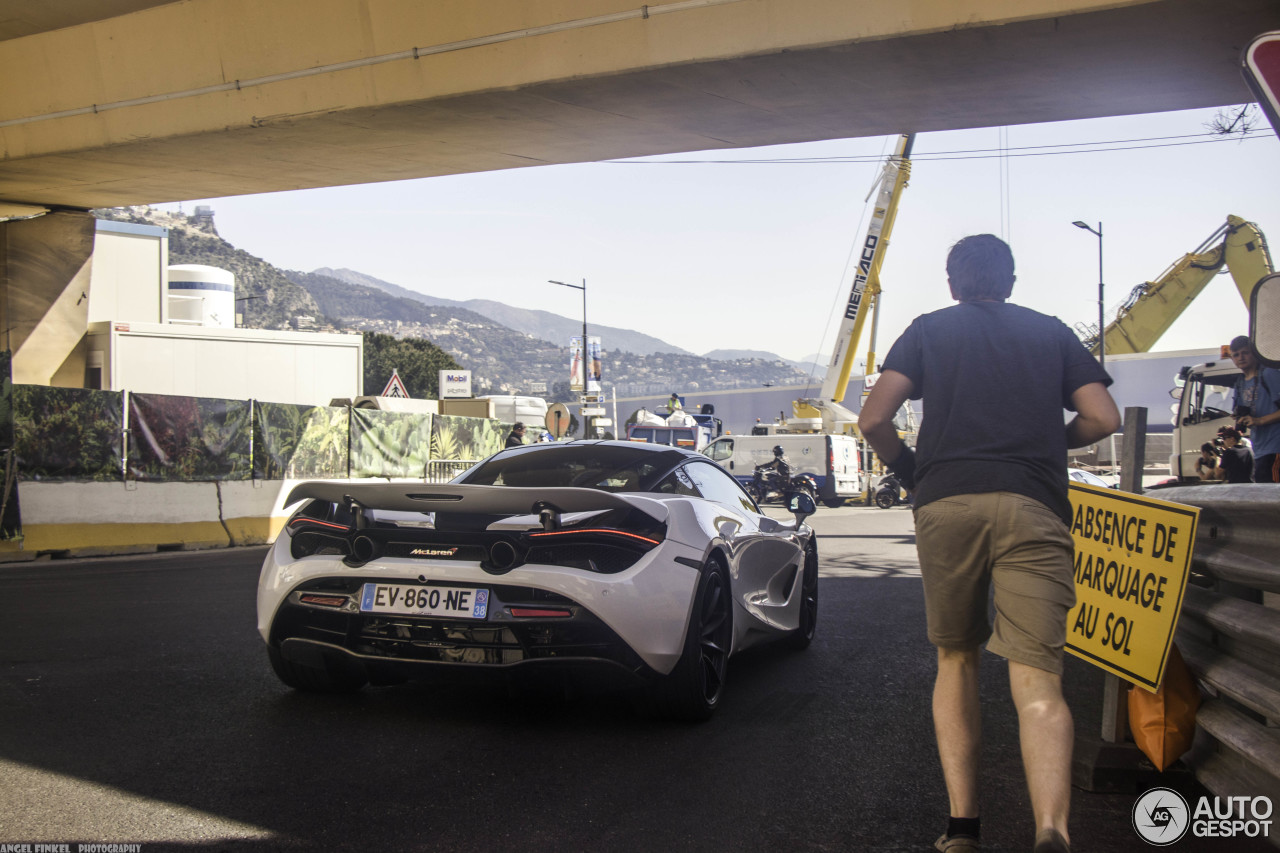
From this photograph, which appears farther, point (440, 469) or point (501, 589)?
point (440, 469)

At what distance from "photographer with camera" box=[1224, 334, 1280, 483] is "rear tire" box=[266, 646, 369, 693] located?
6.60 m

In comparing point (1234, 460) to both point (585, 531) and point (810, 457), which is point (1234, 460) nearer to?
point (585, 531)

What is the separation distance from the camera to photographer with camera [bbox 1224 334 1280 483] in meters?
7.94

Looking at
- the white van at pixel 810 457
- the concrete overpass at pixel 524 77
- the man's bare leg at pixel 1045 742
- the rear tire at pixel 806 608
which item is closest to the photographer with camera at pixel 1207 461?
the concrete overpass at pixel 524 77

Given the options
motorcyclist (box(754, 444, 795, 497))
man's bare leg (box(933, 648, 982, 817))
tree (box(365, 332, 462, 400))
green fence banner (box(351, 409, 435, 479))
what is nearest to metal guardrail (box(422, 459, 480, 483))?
green fence banner (box(351, 409, 435, 479))

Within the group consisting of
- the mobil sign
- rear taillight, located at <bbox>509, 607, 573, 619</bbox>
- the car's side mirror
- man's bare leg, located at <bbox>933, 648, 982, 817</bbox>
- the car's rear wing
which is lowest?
man's bare leg, located at <bbox>933, 648, 982, 817</bbox>

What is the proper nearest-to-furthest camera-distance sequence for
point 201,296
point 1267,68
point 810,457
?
1. point 1267,68
2. point 810,457
3. point 201,296

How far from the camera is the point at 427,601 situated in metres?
4.38

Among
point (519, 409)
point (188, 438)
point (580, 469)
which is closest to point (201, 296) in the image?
point (519, 409)

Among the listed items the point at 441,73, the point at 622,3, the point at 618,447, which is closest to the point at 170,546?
the point at 441,73

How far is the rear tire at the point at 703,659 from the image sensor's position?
4547mm

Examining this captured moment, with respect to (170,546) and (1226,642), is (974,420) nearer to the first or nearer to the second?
(1226,642)

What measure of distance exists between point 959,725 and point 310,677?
3159 mm

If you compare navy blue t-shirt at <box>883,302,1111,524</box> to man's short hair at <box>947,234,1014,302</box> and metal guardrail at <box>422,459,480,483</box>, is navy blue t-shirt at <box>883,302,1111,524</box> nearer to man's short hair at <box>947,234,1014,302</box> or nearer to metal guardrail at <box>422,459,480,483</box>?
man's short hair at <box>947,234,1014,302</box>
